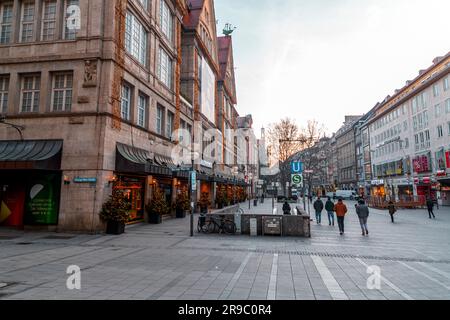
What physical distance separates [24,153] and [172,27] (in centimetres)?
1759

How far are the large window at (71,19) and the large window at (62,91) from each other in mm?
2335

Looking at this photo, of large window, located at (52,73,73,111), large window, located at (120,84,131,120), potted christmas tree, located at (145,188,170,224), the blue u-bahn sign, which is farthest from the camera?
potted christmas tree, located at (145,188,170,224)

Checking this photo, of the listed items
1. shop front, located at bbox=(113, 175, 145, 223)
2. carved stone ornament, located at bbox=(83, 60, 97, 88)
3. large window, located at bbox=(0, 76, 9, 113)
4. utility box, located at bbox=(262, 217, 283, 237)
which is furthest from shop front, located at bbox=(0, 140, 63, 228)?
utility box, located at bbox=(262, 217, 283, 237)

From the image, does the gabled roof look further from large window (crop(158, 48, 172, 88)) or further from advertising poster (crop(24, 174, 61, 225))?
advertising poster (crop(24, 174, 61, 225))

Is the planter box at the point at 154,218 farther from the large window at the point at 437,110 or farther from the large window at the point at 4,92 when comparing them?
the large window at the point at 437,110

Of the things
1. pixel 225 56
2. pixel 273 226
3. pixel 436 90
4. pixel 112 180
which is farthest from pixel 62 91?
pixel 436 90

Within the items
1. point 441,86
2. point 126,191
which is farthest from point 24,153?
point 441,86

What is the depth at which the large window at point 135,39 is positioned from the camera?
62.8 feet

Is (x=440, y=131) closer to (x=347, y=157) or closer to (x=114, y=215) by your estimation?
(x=114, y=215)

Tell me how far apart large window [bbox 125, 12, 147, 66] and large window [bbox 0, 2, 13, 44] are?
22.7 ft

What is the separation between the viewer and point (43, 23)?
58.2 ft

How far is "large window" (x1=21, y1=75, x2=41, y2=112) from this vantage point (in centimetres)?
1722

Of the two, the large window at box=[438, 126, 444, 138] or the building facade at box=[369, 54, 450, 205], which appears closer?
the building facade at box=[369, 54, 450, 205]
